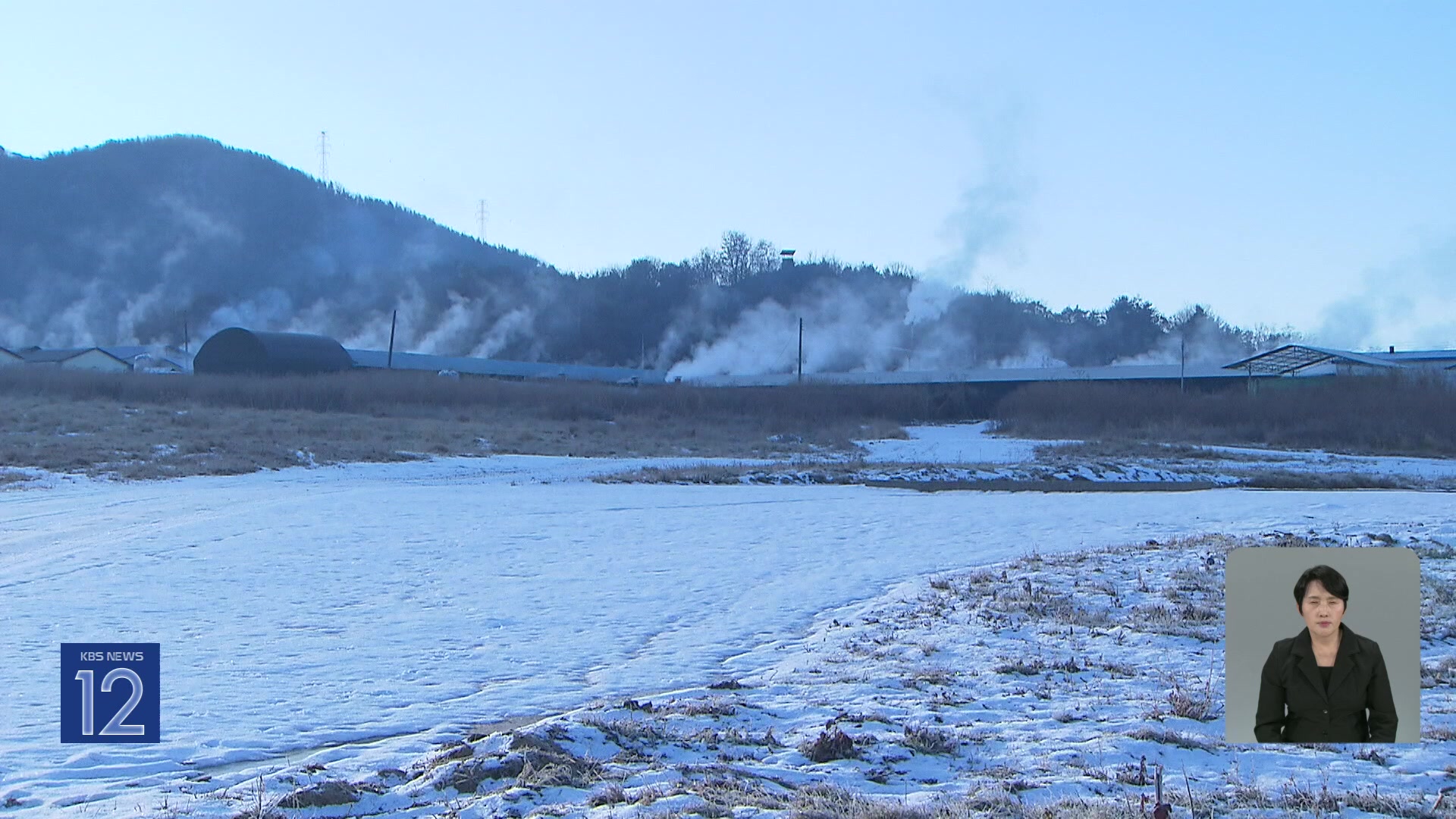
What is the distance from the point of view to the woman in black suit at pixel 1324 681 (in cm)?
308

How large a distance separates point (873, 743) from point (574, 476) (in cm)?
2108

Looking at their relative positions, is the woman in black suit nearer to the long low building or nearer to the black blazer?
the black blazer

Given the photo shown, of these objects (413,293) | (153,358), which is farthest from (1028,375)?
(413,293)

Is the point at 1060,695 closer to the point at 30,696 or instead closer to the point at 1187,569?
the point at 1187,569

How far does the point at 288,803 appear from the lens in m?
4.98

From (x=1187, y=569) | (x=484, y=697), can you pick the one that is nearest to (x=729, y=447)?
(x=1187, y=569)

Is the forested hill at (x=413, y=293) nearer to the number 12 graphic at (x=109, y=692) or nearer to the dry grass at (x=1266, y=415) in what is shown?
the dry grass at (x=1266, y=415)

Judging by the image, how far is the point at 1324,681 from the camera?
10.3 feet

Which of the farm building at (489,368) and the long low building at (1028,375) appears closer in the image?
the long low building at (1028,375)

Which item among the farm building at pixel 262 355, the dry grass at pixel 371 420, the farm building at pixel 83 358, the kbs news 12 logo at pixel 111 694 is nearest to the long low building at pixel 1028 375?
the dry grass at pixel 371 420

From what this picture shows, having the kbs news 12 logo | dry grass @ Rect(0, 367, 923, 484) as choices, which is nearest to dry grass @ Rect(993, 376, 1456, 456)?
dry grass @ Rect(0, 367, 923, 484)

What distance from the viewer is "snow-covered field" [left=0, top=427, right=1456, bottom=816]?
5621 millimetres

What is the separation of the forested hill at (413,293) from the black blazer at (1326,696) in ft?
253

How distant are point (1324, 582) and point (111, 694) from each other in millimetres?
6069
